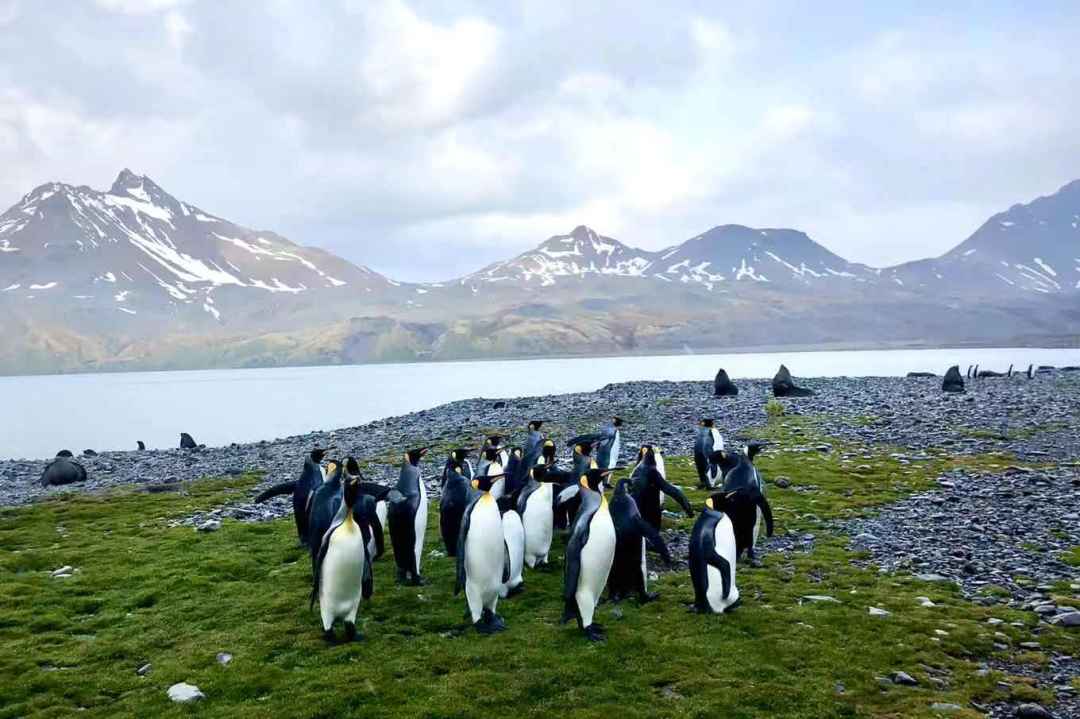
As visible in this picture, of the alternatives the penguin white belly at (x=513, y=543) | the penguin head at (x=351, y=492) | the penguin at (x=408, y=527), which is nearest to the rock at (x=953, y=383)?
the penguin white belly at (x=513, y=543)

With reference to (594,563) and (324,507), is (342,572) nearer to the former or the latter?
(324,507)

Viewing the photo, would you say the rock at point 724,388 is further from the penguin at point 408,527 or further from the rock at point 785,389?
the penguin at point 408,527

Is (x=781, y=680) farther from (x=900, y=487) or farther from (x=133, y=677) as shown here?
(x=900, y=487)

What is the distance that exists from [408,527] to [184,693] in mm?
3497

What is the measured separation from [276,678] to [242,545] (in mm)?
5744

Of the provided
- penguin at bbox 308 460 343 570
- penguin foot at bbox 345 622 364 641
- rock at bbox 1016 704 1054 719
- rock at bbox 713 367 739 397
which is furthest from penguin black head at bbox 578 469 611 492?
rock at bbox 713 367 739 397

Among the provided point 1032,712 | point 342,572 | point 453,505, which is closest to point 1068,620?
point 1032,712

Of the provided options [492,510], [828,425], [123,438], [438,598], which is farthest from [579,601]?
[123,438]

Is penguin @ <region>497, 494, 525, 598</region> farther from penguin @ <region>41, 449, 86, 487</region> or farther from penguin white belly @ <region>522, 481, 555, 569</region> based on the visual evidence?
penguin @ <region>41, 449, 86, 487</region>

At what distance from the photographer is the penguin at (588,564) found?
28.2 feet

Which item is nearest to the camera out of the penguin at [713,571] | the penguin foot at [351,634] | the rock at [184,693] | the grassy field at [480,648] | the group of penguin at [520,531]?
the grassy field at [480,648]

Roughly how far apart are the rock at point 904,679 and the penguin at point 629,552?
2.90m

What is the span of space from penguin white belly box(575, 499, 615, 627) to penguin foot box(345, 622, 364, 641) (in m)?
2.40

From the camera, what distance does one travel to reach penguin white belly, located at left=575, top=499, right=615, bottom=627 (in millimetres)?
8602
